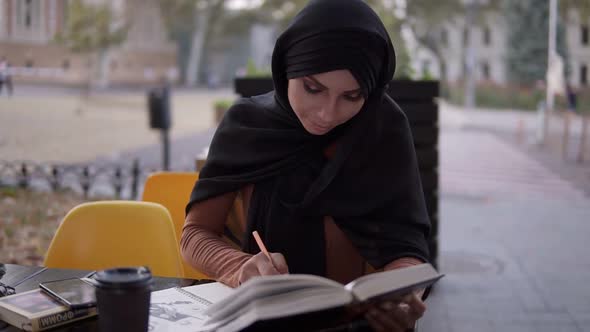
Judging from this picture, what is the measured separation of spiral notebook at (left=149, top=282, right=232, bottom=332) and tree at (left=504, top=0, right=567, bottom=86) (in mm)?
22550

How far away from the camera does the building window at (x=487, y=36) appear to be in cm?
2197

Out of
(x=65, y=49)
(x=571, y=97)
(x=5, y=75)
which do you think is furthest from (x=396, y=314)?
(x=571, y=97)

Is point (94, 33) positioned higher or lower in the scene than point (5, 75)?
higher

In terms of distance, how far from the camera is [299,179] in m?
2.03

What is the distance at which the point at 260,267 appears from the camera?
1730 millimetres

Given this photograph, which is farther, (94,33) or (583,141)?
(583,141)

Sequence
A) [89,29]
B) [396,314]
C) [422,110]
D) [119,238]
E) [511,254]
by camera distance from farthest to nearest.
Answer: [89,29]
[511,254]
[422,110]
[119,238]
[396,314]

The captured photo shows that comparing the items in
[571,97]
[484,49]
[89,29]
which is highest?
[89,29]

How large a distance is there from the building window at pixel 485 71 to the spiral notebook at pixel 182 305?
22.8m

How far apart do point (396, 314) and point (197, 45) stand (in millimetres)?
11199

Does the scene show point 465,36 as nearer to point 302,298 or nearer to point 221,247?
point 221,247

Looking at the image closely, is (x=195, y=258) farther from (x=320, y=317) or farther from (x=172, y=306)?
(x=320, y=317)

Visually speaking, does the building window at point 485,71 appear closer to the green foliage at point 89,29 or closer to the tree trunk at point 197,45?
the tree trunk at point 197,45

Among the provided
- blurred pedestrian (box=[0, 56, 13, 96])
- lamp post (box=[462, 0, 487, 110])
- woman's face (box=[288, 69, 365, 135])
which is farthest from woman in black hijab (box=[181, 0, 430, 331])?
lamp post (box=[462, 0, 487, 110])
